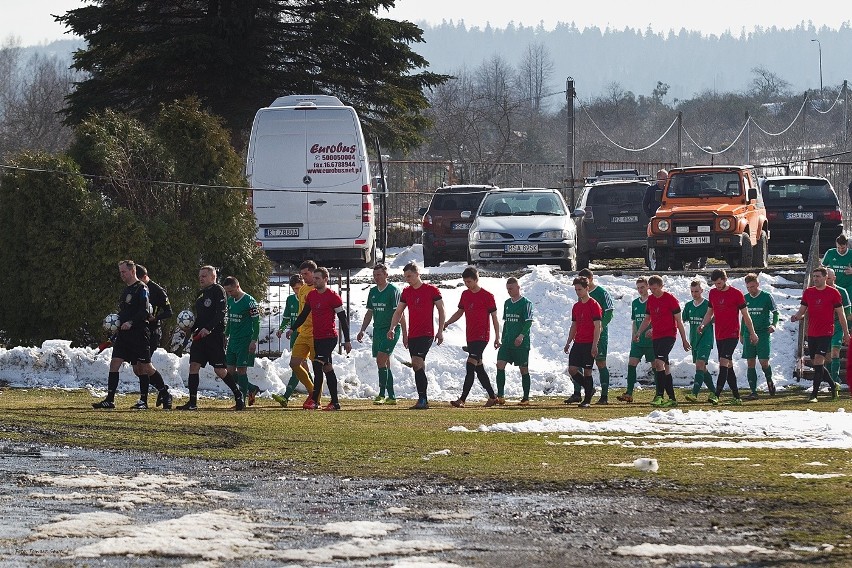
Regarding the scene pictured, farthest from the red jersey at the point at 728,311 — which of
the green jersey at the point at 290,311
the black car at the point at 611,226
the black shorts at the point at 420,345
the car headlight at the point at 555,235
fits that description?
the black car at the point at 611,226

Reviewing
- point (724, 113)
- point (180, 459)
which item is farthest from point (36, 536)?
point (724, 113)

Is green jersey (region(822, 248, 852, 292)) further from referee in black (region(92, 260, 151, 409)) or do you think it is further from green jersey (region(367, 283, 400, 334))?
Result: referee in black (region(92, 260, 151, 409))

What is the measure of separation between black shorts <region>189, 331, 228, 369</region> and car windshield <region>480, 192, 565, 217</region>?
1183cm

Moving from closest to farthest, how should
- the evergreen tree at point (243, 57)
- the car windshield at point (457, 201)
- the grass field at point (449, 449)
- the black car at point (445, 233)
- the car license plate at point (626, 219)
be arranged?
the grass field at point (449, 449) < the car license plate at point (626, 219) < the black car at point (445, 233) < the car windshield at point (457, 201) < the evergreen tree at point (243, 57)

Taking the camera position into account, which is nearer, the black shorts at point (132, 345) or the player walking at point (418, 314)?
the black shorts at point (132, 345)

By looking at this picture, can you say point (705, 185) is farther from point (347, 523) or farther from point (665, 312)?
point (347, 523)

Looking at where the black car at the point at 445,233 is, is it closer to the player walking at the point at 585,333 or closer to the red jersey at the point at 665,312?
the player walking at the point at 585,333

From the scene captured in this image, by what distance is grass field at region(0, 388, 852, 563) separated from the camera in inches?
335

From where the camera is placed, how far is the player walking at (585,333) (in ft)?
54.9

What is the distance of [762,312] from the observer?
17.9 metres

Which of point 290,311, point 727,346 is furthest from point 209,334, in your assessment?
point 727,346

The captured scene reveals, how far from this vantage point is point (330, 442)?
1158 cm

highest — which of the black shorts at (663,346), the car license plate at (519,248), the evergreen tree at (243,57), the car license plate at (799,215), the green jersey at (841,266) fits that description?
the evergreen tree at (243,57)

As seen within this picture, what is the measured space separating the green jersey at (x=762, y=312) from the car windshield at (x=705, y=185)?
28.6 feet
